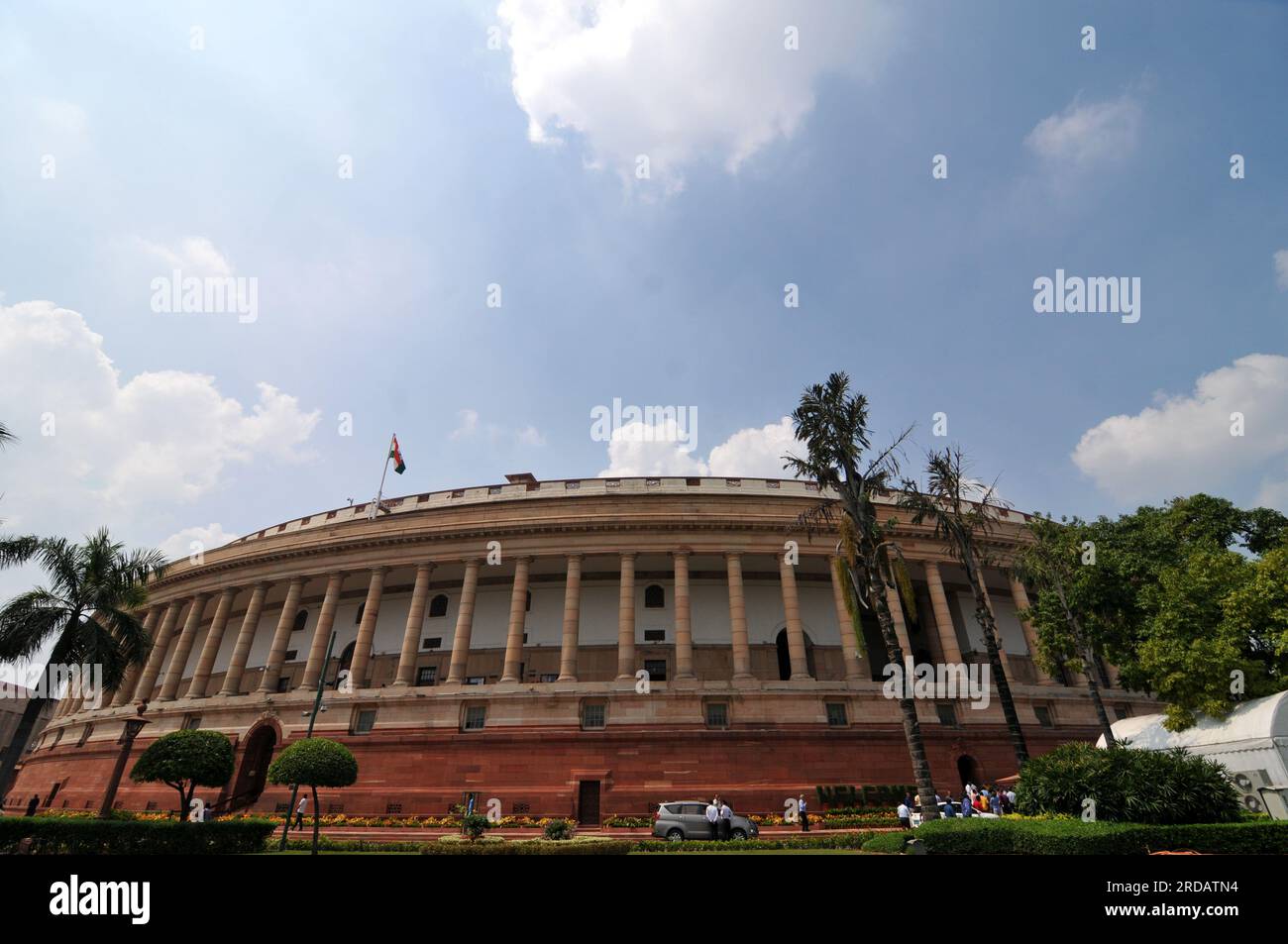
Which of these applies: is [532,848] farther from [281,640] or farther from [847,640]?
[281,640]

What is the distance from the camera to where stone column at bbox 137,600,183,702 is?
1719 inches

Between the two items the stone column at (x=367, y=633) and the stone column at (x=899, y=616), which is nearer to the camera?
the stone column at (x=367, y=633)

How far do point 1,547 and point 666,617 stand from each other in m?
30.7

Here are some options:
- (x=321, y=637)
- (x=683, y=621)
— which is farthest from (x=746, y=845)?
(x=321, y=637)

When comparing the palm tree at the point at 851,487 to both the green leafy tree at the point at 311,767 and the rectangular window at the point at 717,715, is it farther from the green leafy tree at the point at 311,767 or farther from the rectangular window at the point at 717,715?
the green leafy tree at the point at 311,767

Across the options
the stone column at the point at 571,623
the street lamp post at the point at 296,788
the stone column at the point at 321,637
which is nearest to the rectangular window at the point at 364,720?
the street lamp post at the point at 296,788

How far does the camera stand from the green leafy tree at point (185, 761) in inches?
901

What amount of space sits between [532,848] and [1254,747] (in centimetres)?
2284

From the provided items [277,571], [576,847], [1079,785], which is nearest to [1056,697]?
[1079,785]

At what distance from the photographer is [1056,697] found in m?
34.7

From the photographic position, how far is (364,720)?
109ft

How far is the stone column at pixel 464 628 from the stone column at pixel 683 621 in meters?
11.7

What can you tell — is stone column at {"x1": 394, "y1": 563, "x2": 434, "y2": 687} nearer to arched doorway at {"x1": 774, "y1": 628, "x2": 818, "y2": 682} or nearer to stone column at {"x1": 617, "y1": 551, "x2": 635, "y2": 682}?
stone column at {"x1": 617, "y1": 551, "x2": 635, "y2": 682}
